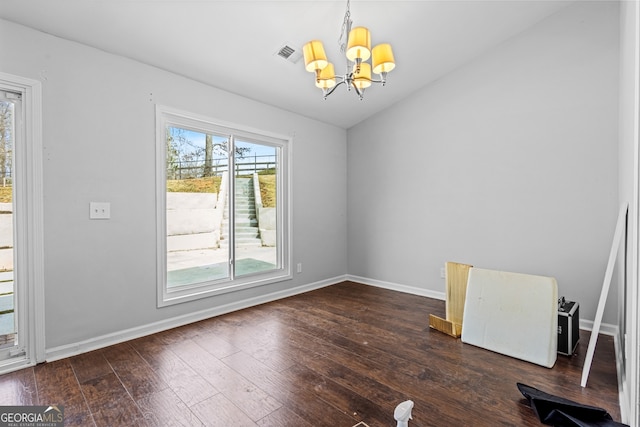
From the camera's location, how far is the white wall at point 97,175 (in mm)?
2240

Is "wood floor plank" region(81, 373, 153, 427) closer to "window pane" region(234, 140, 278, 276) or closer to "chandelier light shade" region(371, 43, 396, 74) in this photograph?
"window pane" region(234, 140, 278, 276)

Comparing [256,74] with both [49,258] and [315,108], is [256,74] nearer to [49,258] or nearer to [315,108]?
[315,108]

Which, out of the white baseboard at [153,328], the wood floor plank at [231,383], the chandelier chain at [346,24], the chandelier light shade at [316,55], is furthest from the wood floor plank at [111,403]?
the chandelier chain at [346,24]

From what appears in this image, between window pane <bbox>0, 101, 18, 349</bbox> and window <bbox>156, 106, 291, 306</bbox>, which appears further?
window <bbox>156, 106, 291, 306</bbox>

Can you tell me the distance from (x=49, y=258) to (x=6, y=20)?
1.62 meters

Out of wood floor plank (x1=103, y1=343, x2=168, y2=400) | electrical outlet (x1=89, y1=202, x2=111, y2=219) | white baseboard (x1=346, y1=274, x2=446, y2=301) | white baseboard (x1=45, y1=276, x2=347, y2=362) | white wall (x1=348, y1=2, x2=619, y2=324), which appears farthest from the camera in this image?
white baseboard (x1=346, y1=274, x2=446, y2=301)

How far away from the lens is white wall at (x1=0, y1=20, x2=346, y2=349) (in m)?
2.24

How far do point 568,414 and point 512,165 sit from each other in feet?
7.83

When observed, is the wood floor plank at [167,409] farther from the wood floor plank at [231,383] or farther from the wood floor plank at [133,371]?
the wood floor plank at [231,383]

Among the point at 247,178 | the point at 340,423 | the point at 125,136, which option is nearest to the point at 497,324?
the point at 340,423

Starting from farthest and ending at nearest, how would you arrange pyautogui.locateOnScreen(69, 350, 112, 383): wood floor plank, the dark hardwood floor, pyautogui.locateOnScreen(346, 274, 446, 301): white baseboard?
pyautogui.locateOnScreen(346, 274, 446, 301): white baseboard
pyautogui.locateOnScreen(69, 350, 112, 383): wood floor plank
the dark hardwood floor

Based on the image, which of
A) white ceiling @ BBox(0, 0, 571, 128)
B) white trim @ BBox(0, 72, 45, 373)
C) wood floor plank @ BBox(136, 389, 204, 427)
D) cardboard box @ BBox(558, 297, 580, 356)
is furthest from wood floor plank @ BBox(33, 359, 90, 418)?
cardboard box @ BBox(558, 297, 580, 356)

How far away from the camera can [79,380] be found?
199cm

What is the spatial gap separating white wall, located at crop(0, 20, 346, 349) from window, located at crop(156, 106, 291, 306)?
0.41 ft
